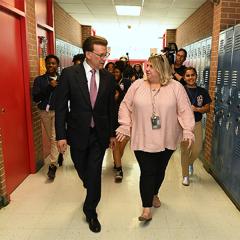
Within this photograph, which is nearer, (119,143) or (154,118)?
(154,118)

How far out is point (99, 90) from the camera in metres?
2.20

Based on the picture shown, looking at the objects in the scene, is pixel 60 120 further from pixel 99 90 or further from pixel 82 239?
pixel 82 239

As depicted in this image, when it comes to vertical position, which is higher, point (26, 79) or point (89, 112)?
point (26, 79)

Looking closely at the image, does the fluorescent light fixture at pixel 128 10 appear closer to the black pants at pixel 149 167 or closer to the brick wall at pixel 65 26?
the brick wall at pixel 65 26

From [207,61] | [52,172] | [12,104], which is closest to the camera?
[12,104]

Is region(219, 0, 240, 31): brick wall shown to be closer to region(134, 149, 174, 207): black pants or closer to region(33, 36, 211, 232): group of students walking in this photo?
region(33, 36, 211, 232): group of students walking

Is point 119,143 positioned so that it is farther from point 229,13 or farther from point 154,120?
point 229,13

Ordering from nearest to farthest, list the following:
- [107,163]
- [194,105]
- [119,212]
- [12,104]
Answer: [119,212], [12,104], [194,105], [107,163]

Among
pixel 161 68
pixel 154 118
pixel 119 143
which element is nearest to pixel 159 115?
pixel 154 118

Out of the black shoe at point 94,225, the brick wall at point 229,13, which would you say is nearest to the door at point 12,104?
the black shoe at point 94,225

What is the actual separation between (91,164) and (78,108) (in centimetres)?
46

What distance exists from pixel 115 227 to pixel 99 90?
1134mm

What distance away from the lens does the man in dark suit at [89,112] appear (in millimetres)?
2156

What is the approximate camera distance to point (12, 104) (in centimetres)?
298
